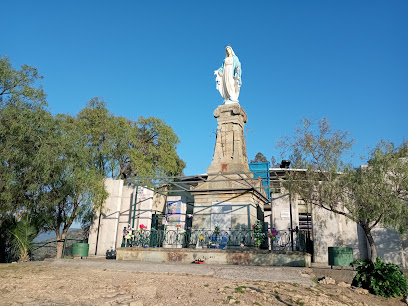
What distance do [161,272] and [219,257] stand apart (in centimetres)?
283

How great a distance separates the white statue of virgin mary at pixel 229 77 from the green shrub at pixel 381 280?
35.2 feet

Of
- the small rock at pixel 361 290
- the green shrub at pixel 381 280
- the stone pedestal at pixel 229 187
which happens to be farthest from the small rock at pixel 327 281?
the stone pedestal at pixel 229 187

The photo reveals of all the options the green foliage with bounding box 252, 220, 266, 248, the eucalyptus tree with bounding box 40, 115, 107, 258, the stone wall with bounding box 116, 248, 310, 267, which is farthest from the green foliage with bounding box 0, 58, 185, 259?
the green foliage with bounding box 252, 220, 266, 248

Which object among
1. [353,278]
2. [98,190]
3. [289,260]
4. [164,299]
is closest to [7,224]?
[98,190]

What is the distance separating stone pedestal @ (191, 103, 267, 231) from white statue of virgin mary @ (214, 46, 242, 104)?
0.87 metres

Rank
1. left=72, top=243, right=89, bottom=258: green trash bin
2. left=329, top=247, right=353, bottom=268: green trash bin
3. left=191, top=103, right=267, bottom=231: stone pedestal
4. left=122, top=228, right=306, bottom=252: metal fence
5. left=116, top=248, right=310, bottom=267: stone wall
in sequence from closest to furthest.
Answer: left=329, top=247, right=353, bottom=268: green trash bin → left=116, top=248, right=310, bottom=267: stone wall → left=122, top=228, right=306, bottom=252: metal fence → left=191, top=103, right=267, bottom=231: stone pedestal → left=72, top=243, right=89, bottom=258: green trash bin

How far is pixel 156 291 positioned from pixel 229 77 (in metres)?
13.0

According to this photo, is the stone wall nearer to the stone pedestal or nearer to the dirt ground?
the dirt ground

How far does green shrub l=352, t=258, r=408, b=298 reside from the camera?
8914 millimetres

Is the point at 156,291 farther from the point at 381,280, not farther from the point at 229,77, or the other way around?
the point at 229,77

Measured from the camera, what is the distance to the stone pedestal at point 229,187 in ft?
47.9

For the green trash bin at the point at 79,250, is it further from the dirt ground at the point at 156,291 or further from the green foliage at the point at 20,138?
the dirt ground at the point at 156,291

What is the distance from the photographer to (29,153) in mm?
12656

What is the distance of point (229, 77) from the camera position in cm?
1762
